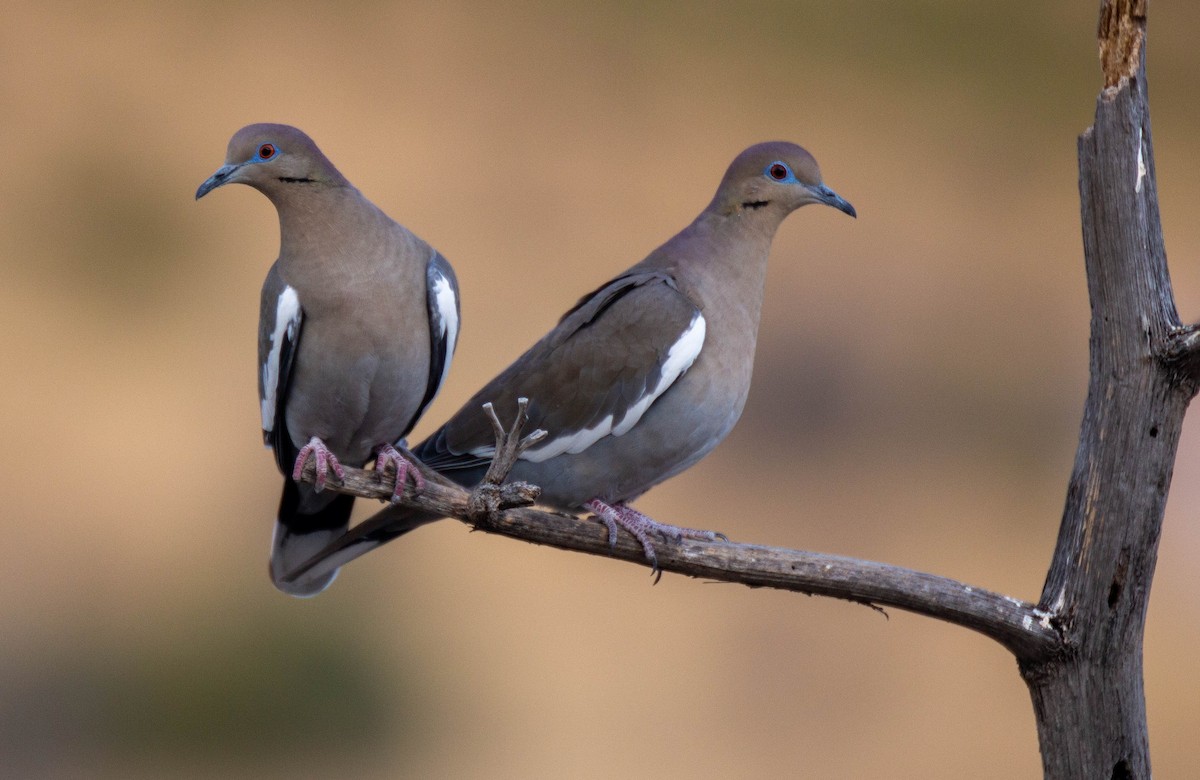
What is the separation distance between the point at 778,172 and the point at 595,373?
0.46 m

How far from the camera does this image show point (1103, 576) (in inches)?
64.6

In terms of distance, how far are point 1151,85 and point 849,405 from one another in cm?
208

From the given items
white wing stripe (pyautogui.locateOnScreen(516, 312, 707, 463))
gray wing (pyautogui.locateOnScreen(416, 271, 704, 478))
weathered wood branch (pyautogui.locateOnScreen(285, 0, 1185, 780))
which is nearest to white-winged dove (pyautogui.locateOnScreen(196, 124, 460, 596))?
gray wing (pyautogui.locateOnScreen(416, 271, 704, 478))

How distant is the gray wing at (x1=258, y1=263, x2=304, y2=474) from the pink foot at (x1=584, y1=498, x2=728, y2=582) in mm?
530

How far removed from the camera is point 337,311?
192cm

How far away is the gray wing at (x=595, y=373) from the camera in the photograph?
202 cm

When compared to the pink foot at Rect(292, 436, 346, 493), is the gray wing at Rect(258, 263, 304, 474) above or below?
above

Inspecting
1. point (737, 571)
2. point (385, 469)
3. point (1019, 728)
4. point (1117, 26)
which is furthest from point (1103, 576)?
point (1019, 728)

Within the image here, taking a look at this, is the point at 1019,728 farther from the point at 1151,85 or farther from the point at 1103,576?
the point at 1103,576

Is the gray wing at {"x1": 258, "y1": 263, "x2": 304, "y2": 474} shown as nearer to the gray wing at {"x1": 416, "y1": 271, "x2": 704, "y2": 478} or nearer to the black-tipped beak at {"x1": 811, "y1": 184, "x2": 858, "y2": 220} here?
the gray wing at {"x1": 416, "y1": 271, "x2": 704, "y2": 478}

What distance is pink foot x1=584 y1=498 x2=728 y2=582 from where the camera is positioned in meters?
1.81

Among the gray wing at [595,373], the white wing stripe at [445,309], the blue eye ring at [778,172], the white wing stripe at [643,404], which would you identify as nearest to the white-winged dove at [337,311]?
the white wing stripe at [445,309]

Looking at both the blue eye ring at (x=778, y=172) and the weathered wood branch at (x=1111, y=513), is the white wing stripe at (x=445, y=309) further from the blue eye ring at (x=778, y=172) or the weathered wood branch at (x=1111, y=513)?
the blue eye ring at (x=778, y=172)

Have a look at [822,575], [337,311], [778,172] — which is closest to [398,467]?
[337,311]
